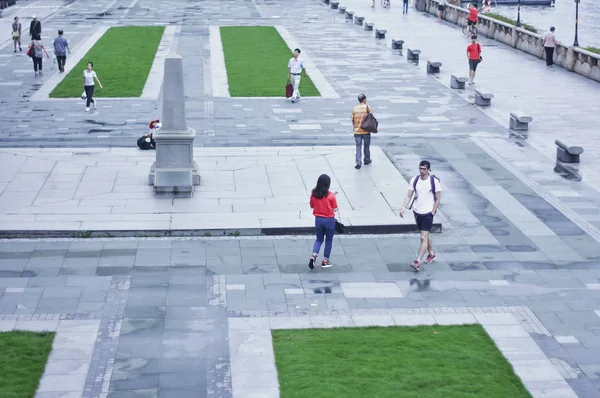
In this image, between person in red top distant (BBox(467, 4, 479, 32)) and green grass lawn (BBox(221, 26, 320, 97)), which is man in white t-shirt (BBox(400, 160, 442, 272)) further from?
person in red top distant (BBox(467, 4, 479, 32))

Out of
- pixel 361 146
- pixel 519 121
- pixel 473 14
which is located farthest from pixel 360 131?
pixel 473 14

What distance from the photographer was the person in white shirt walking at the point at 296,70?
99.6 feet

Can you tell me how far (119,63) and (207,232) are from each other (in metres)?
22.0

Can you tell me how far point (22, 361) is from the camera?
13008mm

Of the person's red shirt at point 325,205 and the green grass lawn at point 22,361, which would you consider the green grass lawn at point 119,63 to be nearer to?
the person's red shirt at point 325,205

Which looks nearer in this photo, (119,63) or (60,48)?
(60,48)

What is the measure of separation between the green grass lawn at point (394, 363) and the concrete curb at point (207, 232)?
14.8 feet

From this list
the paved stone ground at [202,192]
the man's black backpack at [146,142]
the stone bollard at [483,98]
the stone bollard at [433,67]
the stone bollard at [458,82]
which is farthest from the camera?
the stone bollard at [433,67]

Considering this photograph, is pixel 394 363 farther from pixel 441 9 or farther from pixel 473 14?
pixel 441 9

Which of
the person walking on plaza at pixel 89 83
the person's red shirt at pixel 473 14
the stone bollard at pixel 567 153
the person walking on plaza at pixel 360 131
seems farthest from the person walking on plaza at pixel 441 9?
the person walking on plaza at pixel 360 131

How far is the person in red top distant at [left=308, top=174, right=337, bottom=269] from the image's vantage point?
53.5 ft

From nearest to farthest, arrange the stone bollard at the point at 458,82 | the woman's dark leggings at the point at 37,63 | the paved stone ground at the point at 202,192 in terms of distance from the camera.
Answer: the paved stone ground at the point at 202,192 < the stone bollard at the point at 458,82 < the woman's dark leggings at the point at 37,63

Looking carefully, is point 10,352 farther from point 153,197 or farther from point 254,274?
point 153,197

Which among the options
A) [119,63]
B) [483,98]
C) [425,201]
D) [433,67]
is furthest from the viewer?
[119,63]
